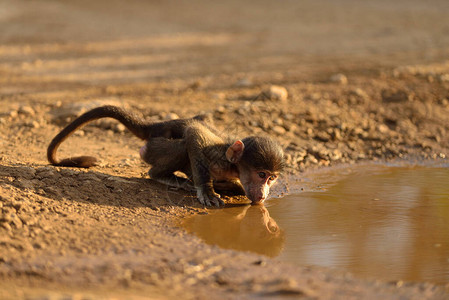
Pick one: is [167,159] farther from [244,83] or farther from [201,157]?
[244,83]

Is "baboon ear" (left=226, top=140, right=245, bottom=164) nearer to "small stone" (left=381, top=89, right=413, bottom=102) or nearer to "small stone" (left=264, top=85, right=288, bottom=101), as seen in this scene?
"small stone" (left=264, top=85, right=288, bottom=101)

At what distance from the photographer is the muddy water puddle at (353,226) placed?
4.34 metres

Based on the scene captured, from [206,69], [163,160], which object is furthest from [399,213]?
[206,69]

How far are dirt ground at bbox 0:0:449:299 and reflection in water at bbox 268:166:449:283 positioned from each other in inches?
10.1

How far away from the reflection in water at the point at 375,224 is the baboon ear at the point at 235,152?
550 millimetres

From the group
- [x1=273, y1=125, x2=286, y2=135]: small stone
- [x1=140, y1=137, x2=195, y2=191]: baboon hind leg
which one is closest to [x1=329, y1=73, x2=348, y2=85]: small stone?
[x1=273, y1=125, x2=286, y2=135]: small stone

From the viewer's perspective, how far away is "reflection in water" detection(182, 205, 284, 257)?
463cm

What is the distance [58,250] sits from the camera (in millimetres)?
4191

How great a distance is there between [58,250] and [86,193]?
1095 millimetres

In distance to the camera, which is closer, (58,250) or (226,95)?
(58,250)

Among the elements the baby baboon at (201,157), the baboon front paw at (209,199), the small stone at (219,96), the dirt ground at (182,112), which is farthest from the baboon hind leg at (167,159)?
the small stone at (219,96)

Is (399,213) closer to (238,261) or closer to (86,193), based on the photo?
(238,261)

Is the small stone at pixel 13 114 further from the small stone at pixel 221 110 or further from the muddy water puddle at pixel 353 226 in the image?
the muddy water puddle at pixel 353 226

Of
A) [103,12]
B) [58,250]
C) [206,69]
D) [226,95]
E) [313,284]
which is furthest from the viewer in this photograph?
[103,12]
